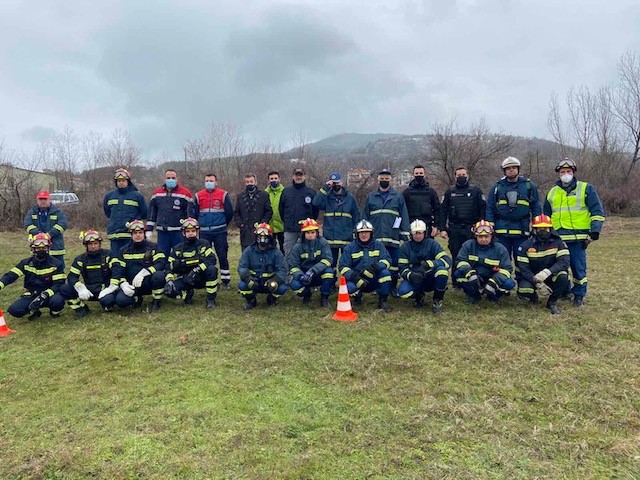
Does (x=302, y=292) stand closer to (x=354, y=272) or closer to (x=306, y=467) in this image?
(x=354, y=272)

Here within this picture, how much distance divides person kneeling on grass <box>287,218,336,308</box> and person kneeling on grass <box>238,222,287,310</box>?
0.21 metres

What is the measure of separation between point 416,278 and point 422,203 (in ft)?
5.87

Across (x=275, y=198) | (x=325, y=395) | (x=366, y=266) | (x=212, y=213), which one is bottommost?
(x=325, y=395)

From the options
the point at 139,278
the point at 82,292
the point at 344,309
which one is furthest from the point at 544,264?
the point at 82,292

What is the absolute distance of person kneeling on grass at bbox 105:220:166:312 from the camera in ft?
→ 21.2

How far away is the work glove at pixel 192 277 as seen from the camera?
6.73 meters

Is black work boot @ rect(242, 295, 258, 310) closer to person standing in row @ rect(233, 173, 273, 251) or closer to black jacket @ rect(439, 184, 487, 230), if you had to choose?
person standing in row @ rect(233, 173, 273, 251)

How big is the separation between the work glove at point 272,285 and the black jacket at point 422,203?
2796 millimetres

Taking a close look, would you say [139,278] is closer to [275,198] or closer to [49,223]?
[275,198]

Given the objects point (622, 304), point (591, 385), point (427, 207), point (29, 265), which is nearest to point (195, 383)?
point (591, 385)

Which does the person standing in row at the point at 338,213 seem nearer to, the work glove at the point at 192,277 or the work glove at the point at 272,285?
the work glove at the point at 272,285

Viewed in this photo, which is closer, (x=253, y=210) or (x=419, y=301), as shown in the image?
(x=419, y=301)

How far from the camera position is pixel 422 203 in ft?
24.6

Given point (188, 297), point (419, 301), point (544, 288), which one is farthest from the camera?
point (188, 297)
